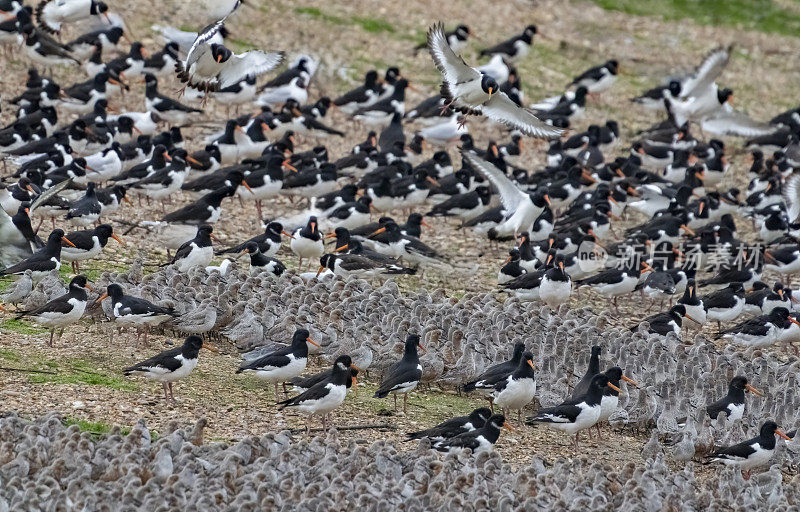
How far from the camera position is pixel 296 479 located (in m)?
9.48

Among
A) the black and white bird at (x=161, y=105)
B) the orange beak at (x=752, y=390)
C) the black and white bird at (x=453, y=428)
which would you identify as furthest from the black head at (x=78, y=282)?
the black and white bird at (x=161, y=105)

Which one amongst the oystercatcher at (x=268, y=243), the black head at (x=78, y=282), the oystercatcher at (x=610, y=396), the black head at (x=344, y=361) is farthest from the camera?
the oystercatcher at (x=268, y=243)

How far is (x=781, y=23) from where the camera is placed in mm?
33500

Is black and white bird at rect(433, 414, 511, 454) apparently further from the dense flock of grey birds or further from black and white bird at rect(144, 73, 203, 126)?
black and white bird at rect(144, 73, 203, 126)

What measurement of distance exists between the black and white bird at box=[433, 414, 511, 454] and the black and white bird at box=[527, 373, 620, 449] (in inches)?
35.0

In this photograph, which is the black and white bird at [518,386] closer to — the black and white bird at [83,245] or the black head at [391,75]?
the black and white bird at [83,245]

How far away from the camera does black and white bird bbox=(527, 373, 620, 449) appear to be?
11.7 metres

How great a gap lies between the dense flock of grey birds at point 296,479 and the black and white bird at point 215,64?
20.0 feet

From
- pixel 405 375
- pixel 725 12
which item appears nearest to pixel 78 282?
pixel 405 375

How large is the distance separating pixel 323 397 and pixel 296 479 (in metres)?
1.94

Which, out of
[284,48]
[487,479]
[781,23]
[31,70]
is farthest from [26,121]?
[781,23]

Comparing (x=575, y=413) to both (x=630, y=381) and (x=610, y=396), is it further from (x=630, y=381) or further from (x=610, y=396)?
(x=630, y=381)

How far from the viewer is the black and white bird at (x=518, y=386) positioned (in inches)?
478

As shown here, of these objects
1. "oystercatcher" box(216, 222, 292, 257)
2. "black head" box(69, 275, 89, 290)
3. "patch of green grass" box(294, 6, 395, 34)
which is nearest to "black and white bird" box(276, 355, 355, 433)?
"black head" box(69, 275, 89, 290)
